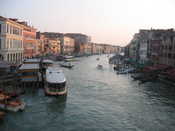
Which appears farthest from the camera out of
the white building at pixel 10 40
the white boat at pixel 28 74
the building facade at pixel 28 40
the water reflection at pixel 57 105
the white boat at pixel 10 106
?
the building facade at pixel 28 40

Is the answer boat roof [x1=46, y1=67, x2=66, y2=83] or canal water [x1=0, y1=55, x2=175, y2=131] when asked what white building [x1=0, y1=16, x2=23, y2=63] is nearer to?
canal water [x1=0, y1=55, x2=175, y2=131]

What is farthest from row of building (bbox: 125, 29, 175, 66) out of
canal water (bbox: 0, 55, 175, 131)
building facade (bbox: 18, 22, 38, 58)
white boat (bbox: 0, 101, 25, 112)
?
building facade (bbox: 18, 22, 38, 58)

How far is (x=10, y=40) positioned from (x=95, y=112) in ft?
125

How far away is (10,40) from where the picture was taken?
56.7 m

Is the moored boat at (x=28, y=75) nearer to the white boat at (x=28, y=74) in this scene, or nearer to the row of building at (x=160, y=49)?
the white boat at (x=28, y=74)

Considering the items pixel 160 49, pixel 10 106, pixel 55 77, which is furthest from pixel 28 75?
pixel 160 49

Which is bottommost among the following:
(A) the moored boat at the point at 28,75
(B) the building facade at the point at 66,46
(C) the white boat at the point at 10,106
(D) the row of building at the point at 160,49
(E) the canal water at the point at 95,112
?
(E) the canal water at the point at 95,112

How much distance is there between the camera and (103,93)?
38.4m

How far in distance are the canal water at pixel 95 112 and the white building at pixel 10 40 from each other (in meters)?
21.3

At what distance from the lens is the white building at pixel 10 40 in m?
52.5

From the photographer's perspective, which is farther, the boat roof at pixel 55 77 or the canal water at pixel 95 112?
the boat roof at pixel 55 77

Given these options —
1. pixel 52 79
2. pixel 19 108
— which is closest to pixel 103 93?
pixel 52 79

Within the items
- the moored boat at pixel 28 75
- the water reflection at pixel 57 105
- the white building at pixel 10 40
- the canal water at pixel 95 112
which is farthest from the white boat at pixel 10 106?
the white building at pixel 10 40

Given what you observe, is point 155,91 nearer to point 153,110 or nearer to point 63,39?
point 153,110
